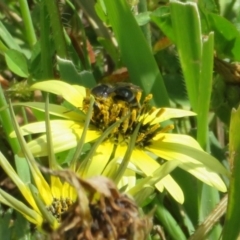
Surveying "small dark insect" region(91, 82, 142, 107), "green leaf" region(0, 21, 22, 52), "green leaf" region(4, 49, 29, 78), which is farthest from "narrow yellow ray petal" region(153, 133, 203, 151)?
"green leaf" region(0, 21, 22, 52)

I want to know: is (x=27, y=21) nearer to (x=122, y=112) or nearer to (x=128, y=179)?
(x=122, y=112)

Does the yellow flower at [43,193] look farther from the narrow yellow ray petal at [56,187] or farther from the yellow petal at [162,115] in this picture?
the yellow petal at [162,115]

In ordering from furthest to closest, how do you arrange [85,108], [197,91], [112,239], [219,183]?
[197,91] → [85,108] → [219,183] → [112,239]

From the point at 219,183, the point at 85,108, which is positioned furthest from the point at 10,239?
the point at 219,183

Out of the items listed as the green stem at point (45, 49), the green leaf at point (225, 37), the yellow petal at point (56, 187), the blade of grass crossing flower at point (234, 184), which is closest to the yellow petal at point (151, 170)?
the blade of grass crossing flower at point (234, 184)

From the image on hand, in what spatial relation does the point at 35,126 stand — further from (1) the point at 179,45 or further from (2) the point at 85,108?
(1) the point at 179,45
